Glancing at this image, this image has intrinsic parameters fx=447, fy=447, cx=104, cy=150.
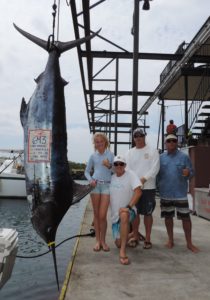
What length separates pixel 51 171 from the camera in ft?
9.95

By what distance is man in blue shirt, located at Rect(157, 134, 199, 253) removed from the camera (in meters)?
5.39

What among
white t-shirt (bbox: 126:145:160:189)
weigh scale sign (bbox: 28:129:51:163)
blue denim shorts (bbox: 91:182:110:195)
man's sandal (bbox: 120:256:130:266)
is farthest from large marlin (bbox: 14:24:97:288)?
white t-shirt (bbox: 126:145:160:189)

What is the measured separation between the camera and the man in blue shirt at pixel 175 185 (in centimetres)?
539

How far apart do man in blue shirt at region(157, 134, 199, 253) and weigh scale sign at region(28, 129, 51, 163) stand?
2634 millimetres

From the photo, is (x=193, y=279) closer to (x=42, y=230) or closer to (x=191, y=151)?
(x=42, y=230)

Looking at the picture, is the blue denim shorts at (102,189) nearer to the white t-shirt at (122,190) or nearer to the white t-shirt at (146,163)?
the white t-shirt at (122,190)

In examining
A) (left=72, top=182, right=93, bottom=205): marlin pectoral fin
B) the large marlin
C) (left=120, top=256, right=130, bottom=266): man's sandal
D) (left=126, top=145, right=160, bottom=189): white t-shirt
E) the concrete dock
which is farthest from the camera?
(left=126, top=145, right=160, bottom=189): white t-shirt

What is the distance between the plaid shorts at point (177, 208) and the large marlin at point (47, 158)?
2.45 meters

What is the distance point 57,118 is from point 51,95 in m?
0.18

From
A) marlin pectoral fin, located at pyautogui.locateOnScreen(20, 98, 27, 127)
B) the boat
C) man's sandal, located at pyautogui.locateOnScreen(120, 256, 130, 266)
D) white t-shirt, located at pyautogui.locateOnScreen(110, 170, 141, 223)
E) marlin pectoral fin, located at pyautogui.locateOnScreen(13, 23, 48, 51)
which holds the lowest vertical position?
man's sandal, located at pyautogui.locateOnScreen(120, 256, 130, 266)

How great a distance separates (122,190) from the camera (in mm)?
5004

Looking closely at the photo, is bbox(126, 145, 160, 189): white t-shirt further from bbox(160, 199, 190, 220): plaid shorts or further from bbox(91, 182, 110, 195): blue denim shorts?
bbox(91, 182, 110, 195): blue denim shorts

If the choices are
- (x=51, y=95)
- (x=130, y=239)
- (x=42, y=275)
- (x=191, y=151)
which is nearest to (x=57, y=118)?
(x=51, y=95)

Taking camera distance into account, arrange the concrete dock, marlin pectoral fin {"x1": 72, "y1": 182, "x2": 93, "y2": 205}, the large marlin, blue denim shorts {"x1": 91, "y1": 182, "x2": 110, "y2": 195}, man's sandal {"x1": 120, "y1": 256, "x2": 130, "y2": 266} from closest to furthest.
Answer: the large marlin
marlin pectoral fin {"x1": 72, "y1": 182, "x2": 93, "y2": 205}
the concrete dock
man's sandal {"x1": 120, "y1": 256, "x2": 130, "y2": 266}
blue denim shorts {"x1": 91, "y1": 182, "x2": 110, "y2": 195}
